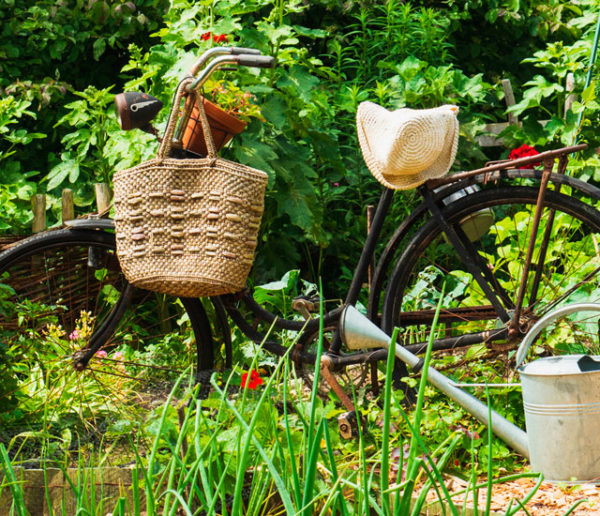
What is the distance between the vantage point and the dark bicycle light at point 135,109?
215cm

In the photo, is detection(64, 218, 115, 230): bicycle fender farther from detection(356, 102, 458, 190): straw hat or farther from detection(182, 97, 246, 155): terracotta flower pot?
detection(356, 102, 458, 190): straw hat

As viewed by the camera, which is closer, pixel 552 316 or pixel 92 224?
pixel 552 316

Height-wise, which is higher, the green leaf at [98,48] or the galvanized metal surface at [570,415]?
the green leaf at [98,48]

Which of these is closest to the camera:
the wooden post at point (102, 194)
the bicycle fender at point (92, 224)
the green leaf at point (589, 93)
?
the bicycle fender at point (92, 224)

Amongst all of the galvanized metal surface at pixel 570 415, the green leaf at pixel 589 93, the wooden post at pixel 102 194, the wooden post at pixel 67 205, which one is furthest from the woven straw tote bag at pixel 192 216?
the green leaf at pixel 589 93

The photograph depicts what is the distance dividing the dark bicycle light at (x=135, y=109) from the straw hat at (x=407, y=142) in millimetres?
579

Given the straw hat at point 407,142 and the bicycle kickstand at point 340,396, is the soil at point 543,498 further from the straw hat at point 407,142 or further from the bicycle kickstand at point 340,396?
the straw hat at point 407,142

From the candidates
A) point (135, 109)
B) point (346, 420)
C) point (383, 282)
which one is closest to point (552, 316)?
point (346, 420)

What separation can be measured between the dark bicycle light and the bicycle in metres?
0.16

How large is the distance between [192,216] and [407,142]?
599 mm

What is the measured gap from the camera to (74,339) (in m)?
2.58

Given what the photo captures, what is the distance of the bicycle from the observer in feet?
6.73

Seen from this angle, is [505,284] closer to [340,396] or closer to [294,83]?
[340,396]

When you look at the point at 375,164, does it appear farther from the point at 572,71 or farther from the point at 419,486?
the point at 572,71
